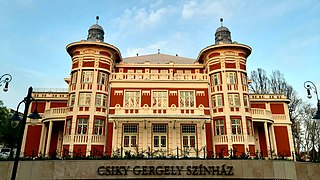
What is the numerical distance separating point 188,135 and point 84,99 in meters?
12.1

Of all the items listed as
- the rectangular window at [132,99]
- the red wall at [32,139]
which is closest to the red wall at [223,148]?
the rectangular window at [132,99]

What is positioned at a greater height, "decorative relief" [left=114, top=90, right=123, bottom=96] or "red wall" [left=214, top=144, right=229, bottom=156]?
"decorative relief" [left=114, top=90, right=123, bottom=96]

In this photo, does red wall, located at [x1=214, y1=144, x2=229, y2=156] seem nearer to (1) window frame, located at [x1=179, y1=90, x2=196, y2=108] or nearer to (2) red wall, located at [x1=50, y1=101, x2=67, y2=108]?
(1) window frame, located at [x1=179, y1=90, x2=196, y2=108]

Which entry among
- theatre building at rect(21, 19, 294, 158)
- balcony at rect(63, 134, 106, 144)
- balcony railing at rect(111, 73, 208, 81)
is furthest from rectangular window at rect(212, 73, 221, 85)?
balcony at rect(63, 134, 106, 144)

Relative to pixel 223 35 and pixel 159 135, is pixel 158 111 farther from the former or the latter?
pixel 223 35

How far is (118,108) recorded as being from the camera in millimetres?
26922

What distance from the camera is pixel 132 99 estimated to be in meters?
27.9

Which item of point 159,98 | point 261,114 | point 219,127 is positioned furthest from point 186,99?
point 261,114

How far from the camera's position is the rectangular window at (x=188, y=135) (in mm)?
26719

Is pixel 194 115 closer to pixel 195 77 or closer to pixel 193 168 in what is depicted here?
pixel 195 77

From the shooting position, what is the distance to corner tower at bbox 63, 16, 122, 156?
2553 cm

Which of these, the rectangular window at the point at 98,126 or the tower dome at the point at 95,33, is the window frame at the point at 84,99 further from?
the tower dome at the point at 95,33

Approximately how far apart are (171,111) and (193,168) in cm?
997

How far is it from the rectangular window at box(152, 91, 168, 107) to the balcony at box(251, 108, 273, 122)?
10.4 metres
